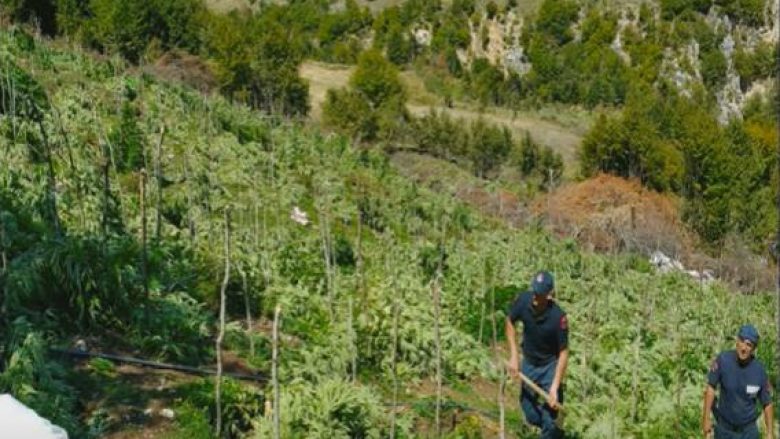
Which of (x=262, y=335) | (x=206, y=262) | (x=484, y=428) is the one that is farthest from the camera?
(x=206, y=262)

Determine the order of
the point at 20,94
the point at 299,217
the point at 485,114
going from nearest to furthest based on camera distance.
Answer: the point at 20,94 → the point at 299,217 → the point at 485,114

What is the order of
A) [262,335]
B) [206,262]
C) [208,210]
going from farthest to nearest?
1. [208,210]
2. [206,262]
3. [262,335]

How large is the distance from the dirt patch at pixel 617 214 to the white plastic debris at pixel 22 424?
73.5 ft

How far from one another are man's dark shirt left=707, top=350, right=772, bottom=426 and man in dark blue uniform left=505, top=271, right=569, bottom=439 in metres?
1.13

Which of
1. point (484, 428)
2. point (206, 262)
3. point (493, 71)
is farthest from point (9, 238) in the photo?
point (493, 71)

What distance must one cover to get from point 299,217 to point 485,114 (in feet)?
166

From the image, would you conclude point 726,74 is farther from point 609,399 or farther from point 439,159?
point 609,399

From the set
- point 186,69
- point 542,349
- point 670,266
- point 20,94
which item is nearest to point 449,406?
point 542,349

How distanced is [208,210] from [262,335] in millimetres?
3829

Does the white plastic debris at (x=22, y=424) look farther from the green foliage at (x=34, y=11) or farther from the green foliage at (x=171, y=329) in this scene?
the green foliage at (x=34, y=11)

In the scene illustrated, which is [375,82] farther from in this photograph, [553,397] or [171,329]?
[553,397]

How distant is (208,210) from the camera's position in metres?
12.0

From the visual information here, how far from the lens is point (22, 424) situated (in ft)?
15.7

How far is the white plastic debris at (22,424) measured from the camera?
4.71m
